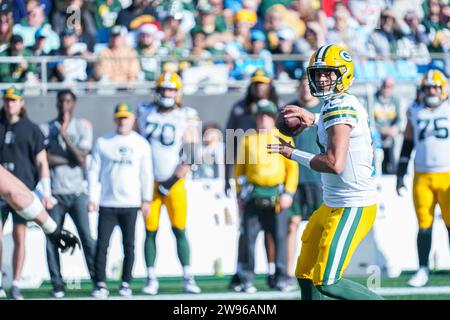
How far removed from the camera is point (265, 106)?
11016 mm

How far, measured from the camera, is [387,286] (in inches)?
429

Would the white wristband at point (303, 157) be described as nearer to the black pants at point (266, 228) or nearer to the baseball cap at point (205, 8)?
the black pants at point (266, 228)

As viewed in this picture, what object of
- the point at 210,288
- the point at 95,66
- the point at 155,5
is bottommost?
the point at 210,288

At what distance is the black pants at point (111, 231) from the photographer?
10578mm

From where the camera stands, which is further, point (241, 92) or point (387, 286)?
point (241, 92)

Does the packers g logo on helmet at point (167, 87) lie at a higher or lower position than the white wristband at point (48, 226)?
higher

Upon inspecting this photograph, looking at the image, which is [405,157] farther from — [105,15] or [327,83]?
[105,15]

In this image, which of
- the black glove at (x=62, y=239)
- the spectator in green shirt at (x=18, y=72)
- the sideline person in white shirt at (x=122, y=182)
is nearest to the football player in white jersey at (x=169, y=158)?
the sideline person in white shirt at (x=122, y=182)

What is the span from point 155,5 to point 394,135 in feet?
12.8

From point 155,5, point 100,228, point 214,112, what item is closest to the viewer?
point 100,228

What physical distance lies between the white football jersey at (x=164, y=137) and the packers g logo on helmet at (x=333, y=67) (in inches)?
147

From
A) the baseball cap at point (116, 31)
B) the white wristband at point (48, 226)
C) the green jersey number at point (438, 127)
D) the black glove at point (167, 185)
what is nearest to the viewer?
the white wristband at point (48, 226)

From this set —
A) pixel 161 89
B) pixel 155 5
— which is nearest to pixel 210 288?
pixel 161 89

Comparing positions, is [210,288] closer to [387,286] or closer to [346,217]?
[387,286]
